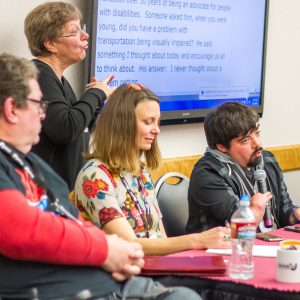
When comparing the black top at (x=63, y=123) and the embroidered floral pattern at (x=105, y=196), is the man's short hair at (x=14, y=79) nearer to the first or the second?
the embroidered floral pattern at (x=105, y=196)

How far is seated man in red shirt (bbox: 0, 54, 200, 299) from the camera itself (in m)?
2.01

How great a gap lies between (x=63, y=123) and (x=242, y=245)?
1.03 metres

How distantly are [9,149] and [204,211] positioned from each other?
1481mm

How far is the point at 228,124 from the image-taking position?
11.5ft

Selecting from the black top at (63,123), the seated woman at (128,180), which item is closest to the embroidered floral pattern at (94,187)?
the seated woman at (128,180)

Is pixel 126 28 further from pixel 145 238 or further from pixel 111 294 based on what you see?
pixel 111 294

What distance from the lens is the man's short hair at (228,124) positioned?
3492 mm

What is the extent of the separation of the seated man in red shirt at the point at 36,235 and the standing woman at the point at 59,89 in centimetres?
90

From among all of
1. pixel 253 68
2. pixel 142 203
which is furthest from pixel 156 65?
pixel 142 203

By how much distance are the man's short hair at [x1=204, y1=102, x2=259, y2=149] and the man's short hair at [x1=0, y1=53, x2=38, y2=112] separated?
4.81ft

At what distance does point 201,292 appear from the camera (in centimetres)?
242

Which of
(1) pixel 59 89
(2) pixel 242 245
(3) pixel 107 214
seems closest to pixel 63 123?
(1) pixel 59 89

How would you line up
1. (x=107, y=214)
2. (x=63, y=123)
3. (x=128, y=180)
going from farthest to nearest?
(x=63, y=123), (x=128, y=180), (x=107, y=214)

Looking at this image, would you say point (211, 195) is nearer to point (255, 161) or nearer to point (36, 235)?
point (255, 161)
